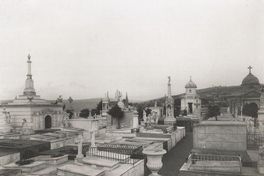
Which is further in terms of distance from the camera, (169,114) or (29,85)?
(169,114)

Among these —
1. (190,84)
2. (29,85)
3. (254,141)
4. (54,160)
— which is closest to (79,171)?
(54,160)

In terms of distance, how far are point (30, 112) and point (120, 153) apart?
16.7 metres

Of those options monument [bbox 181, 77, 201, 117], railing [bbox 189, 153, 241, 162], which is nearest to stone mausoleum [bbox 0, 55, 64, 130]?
railing [bbox 189, 153, 241, 162]

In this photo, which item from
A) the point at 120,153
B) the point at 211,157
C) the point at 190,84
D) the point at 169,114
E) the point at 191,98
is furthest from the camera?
the point at 190,84

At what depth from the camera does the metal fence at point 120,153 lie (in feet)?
38.4

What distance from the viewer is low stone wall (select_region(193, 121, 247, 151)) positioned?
12531mm

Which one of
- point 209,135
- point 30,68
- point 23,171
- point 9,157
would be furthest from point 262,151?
point 30,68

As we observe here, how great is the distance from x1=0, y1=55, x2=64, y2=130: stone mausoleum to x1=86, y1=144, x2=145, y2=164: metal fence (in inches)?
545

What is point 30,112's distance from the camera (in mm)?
26812

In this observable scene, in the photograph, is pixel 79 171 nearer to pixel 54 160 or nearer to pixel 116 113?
pixel 54 160

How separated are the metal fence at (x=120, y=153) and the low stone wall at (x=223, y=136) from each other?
307 cm

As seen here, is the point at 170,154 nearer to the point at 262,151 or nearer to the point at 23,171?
the point at 262,151

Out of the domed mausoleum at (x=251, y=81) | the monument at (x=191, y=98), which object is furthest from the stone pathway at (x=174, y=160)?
the domed mausoleum at (x=251, y=81)

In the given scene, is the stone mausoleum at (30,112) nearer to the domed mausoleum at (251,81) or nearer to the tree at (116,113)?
the tree at (116,113)
